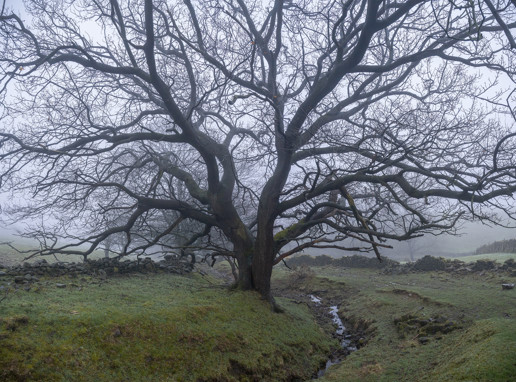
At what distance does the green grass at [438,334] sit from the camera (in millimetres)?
4448

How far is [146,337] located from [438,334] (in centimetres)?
513

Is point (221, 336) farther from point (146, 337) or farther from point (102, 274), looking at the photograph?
point (102, 274)

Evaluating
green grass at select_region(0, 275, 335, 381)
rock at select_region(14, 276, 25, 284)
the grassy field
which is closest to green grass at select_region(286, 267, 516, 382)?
the grassy field

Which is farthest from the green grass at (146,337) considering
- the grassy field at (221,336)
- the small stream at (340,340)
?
the small stream at (340,340)

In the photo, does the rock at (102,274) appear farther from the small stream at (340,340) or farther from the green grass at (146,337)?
the small stream at (340,340)

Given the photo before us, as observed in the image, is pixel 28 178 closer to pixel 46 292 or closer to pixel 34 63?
pixel 34 63

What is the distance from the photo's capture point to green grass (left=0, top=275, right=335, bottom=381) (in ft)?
13.8

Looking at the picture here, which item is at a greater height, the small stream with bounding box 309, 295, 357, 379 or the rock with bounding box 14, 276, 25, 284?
the rock with bounding box 14, 276, 25, 284

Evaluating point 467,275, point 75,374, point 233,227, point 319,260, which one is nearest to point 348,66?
point 233,227

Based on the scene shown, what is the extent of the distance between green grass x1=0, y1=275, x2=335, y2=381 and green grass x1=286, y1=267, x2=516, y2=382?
1.17 meters

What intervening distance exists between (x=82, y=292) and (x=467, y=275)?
1245 cm

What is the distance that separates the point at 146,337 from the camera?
5234mm

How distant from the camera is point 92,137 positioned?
26.3 ft

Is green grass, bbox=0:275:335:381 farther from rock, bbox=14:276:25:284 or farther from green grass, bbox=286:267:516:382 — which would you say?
green grass, bbox=286:267:516:382
